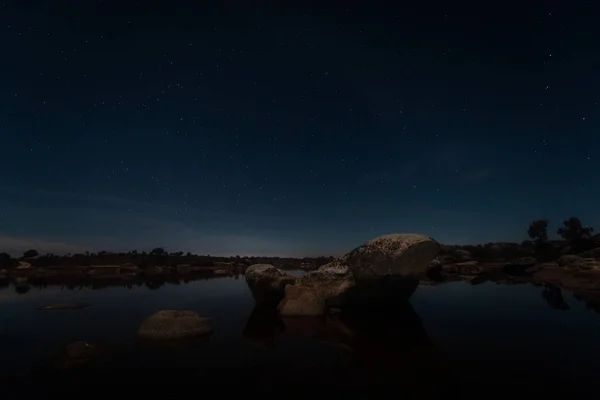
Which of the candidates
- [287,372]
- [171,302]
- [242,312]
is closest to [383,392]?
[287,372]

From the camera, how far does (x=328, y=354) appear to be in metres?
14.2

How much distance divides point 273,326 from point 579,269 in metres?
47.1

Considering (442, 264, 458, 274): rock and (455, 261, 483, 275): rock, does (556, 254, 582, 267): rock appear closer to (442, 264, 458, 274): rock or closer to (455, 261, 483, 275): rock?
(455, 261, 483, 275): rock

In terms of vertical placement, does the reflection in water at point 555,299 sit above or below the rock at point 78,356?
above

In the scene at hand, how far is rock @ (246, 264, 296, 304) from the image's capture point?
30.2 meters

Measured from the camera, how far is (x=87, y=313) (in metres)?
25.5

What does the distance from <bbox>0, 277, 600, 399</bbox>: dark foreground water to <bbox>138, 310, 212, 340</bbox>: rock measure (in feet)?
2.78

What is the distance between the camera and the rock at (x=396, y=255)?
23391mm

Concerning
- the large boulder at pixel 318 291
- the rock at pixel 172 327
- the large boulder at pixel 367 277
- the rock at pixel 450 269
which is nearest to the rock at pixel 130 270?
the large boulder at pixel 367 277

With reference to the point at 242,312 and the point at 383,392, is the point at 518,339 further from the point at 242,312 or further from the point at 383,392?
the point at 242,312

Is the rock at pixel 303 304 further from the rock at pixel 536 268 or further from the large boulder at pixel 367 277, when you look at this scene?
the rock at pixel 536 268

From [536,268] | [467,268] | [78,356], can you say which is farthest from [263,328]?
[467,268]

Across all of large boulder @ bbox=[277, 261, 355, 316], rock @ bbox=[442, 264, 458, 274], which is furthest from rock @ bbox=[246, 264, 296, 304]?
rock @ bbox=[442, 264, 458, 274]

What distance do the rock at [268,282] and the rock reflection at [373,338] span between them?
8.92 feet
